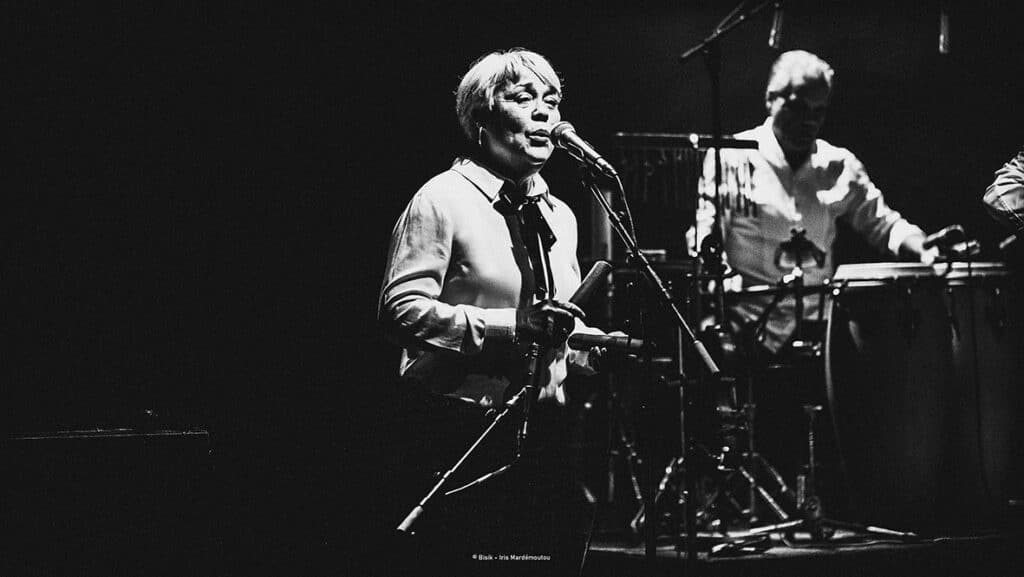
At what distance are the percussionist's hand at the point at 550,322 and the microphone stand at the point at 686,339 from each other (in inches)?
11.1

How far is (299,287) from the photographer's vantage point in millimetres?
4137

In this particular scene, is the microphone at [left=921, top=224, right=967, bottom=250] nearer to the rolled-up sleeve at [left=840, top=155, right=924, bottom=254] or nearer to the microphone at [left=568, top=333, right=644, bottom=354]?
the rolled-up sleeve at [left=840, top=155, right=924, bottom=254]

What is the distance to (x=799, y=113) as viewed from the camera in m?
4.76

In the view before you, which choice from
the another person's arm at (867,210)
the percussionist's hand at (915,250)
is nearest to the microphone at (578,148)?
the percussionist's hand at (915,250)

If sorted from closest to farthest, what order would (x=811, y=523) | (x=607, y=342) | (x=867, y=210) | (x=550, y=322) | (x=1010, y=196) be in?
1. (x=550, y=322)
2. (x=607, y=342)
3. (x=1010, y=196)
4. (x=811, y=523)
5. (x=867, y=210)

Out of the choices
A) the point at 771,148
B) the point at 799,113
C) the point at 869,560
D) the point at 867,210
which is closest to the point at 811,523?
the point at 869,560

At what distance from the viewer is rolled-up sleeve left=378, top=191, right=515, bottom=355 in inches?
99.4

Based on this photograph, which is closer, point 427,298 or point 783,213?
point 427,298

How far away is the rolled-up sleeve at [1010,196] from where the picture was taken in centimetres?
334

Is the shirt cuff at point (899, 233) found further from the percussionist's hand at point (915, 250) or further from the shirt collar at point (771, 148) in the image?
the shirt collar at point (771, 148)

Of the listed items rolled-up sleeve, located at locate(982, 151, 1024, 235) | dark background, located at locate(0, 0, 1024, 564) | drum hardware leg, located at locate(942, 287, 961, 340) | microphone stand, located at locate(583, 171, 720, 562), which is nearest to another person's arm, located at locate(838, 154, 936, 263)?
drum hardware leg, located at locate(942, 287, 961, 340)

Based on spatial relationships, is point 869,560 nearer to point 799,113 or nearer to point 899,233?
point 899,233

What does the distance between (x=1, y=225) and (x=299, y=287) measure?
3.68ft

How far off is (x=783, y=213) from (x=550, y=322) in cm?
270
